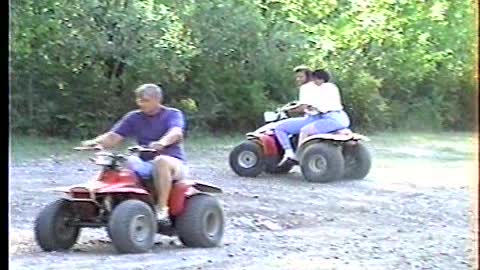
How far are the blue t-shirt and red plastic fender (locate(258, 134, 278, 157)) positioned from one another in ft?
4.09

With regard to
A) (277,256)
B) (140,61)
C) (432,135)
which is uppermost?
(140,61)

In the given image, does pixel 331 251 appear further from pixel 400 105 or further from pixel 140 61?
pixel 140 61

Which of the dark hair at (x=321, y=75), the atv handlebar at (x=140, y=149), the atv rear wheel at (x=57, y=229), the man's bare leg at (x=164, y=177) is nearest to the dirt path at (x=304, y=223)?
the atv rear wheel at (x=57, y=229)

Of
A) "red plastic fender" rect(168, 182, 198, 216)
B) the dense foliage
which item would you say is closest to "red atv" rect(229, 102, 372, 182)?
the dense foliage

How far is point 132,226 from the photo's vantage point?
8.87 ft

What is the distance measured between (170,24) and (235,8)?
0.27m

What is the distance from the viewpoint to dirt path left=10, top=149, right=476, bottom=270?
2732 mm

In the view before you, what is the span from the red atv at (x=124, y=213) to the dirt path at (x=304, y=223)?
0.11ft

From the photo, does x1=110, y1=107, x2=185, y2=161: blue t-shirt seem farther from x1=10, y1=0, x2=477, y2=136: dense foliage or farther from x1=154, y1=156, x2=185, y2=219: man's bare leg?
x1=10, y1=0, x2=477, y2=136: dense foliage

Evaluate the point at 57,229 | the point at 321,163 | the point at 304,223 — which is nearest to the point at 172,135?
the point at 57,229

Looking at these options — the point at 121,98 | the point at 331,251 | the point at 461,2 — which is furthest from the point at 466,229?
the point at 121,98

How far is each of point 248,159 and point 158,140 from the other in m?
1.35

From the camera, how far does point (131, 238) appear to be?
2713 millimetres

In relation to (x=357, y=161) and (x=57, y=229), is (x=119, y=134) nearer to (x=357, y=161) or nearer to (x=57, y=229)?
(x=57, y=229)
